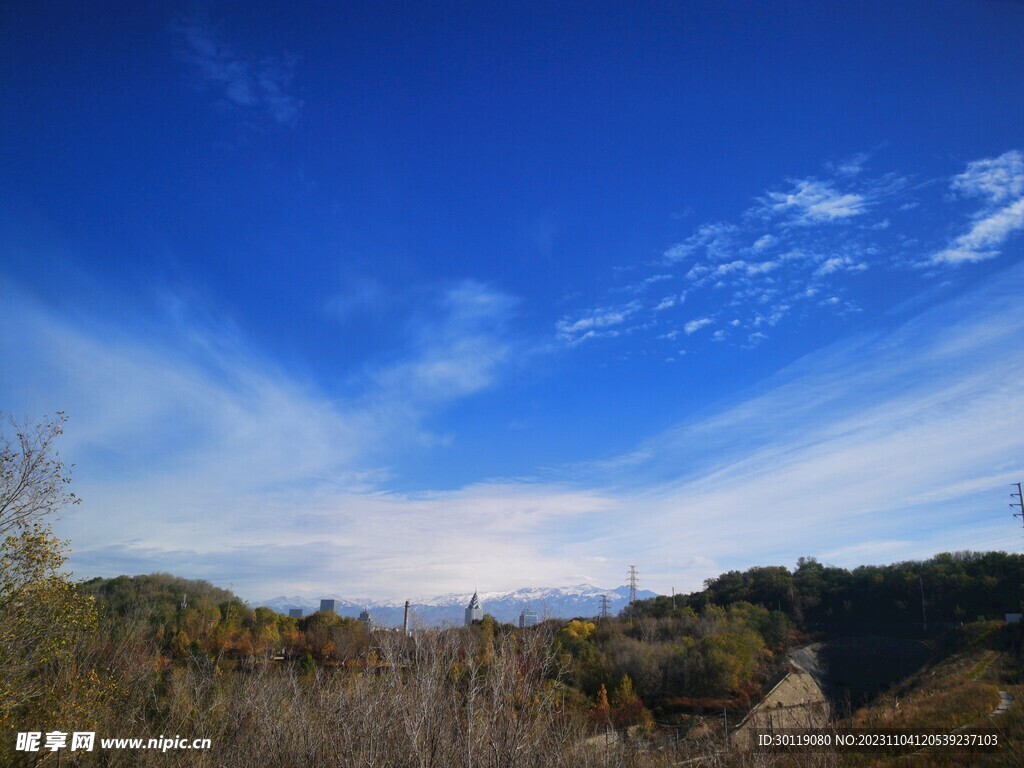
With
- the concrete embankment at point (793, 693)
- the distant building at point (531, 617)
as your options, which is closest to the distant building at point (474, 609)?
the concrete embankment at point (793, 693)

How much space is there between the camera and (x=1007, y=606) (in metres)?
46.3

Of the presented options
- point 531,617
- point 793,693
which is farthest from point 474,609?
point 531,617

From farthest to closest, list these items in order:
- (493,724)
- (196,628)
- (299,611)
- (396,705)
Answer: (299,611)
(196,628)
(396,705)
(493,724)

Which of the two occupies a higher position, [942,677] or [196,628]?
[196,628]

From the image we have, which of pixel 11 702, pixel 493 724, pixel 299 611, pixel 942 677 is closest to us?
pixel 493 724

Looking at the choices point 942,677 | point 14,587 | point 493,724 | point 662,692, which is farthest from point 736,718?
point 14,587

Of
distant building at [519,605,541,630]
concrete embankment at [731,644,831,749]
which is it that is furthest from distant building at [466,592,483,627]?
distant building at [519,605,541,630]

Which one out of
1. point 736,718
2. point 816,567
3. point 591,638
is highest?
point 816,567

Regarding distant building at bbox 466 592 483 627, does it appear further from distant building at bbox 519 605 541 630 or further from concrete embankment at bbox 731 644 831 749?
distant building at bbox 519 605 541 630

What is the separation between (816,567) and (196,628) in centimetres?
5757

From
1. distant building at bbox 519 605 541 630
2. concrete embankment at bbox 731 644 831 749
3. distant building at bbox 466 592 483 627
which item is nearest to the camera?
distant building at bbox 519 605 541 630

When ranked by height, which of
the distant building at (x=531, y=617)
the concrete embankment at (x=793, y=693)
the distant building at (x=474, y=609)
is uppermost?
the distant building at (x=531, y=617)

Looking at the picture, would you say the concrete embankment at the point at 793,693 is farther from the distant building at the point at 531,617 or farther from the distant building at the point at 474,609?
the distant building at the point at 474,609

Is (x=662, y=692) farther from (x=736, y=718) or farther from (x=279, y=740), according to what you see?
(x=279, y=740)
